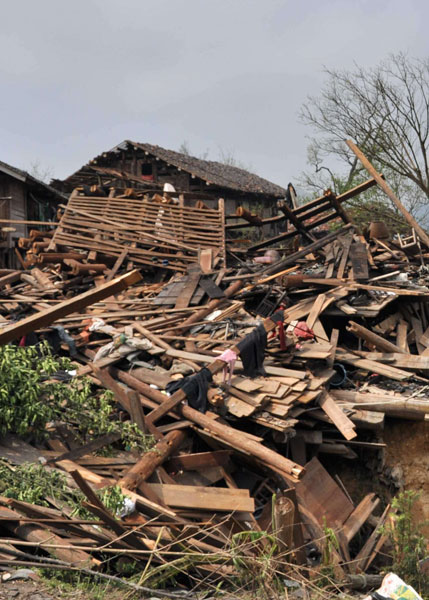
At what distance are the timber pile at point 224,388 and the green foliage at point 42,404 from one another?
26cm

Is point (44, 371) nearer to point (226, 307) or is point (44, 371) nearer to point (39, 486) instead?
point (39, 486)

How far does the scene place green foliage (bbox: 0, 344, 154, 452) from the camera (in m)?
6.36

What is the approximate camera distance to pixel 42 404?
6.66 metres

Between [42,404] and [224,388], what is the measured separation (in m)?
3.06

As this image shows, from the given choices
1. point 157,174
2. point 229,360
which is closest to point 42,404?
point 229,360

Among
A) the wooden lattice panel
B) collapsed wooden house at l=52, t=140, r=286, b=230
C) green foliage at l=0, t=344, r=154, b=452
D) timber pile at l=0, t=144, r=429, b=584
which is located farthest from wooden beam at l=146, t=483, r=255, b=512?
collapsed wooden house at l=52, t=140, r=286, b=230

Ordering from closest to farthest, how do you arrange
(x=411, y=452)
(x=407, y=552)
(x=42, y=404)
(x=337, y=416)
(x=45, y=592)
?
(x=45, y=592) < (x=407, y=552) < (x=42, y=404) < (x=337, y=416) < (x=411, y=452)

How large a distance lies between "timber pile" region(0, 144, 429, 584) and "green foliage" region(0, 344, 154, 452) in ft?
0.85

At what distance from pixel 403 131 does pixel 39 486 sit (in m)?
26.3

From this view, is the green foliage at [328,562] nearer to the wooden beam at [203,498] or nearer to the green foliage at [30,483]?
the wooden beam at [203,498]

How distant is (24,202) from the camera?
79.4 ft

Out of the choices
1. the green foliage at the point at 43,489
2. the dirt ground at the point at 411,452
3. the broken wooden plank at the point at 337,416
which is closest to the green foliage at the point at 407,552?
the broken wooden plank at the point at 337,416

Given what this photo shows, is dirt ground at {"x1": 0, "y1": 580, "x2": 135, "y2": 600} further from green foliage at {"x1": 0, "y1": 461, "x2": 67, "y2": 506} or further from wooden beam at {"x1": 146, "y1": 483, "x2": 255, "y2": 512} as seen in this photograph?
wooden beam at {"x1": 146, "y1": 483, "x2": 255, "y2": 512}

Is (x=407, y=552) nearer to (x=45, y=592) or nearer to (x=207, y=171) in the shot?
(x=45, y=592)
